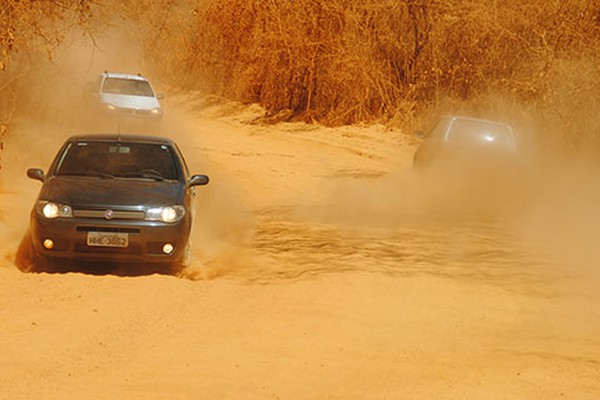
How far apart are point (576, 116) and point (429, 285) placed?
1423 cm

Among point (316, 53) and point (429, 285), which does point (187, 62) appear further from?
point (429, 285)

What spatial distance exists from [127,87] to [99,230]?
1583 centimetres

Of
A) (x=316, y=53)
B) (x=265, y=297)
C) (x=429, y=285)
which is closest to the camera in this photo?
(x=265, y=297)

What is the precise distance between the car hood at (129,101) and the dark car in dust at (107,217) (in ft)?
44.1

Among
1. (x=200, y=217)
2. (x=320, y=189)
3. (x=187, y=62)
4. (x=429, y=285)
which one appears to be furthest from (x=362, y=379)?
(x=187, y=62)

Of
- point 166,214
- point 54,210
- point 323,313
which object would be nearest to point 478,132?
point 166,214

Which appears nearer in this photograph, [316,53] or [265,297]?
[265,297]

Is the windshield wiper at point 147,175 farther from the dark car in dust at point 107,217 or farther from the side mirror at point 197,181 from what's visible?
the side mirror at point 197,181

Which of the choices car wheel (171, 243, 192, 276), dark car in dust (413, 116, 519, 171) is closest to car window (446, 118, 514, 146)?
dark car in dust (413, 116, 519, 171)

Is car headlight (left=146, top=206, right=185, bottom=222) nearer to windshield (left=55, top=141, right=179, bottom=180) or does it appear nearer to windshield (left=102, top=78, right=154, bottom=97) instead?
windshield (left=55, top=141, right=179, bottom=180)

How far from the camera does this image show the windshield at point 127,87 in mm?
24766

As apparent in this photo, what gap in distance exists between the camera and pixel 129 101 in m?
24.3

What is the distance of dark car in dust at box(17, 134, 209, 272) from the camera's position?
9.76 m

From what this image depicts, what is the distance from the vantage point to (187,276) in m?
10.4
